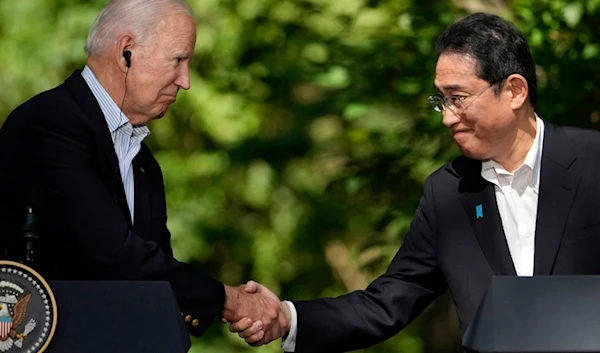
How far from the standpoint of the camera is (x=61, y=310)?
3.35 meters

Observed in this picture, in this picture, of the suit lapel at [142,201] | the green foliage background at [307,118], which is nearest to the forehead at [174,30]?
the suit lapel at [142,201]

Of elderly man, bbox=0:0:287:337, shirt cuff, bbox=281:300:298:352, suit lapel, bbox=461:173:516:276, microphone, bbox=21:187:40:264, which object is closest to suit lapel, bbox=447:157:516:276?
suit lapel, bbox=461:173:516:276

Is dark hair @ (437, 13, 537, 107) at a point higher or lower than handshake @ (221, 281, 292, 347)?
higher

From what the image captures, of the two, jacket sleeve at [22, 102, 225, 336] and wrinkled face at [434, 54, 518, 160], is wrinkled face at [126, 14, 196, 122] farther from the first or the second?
wrinkled face at [434, 54, 518, 160]

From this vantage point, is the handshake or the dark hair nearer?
the dark hair

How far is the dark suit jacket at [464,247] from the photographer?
432 centimetres

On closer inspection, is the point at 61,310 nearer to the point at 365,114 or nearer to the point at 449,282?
the point at 449,282

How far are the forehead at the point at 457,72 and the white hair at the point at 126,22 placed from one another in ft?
2.91

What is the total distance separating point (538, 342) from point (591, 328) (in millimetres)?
134

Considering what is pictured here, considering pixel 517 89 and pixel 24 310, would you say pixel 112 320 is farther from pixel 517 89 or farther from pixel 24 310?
pixel 517 89

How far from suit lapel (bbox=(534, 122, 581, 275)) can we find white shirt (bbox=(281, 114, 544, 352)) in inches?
1.3

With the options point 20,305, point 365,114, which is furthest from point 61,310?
point 365,114

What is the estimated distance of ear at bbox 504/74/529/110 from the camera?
4.45 metres

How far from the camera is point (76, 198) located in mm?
3906
